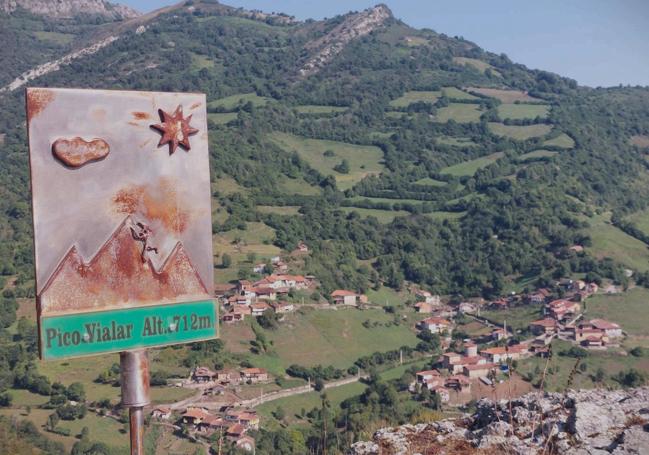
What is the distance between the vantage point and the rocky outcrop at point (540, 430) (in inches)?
186

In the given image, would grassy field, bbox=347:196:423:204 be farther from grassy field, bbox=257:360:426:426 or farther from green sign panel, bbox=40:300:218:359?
green sign panel, bbox=40:300:218:359

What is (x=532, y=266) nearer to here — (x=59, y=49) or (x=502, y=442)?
(x=502, y=442)

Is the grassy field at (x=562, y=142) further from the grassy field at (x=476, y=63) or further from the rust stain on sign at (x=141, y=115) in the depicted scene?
the rust stain on sign at (x=141, y=115)

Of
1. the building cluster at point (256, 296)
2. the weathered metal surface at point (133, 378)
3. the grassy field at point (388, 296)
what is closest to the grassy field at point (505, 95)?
the grassy field at point (388, 296)

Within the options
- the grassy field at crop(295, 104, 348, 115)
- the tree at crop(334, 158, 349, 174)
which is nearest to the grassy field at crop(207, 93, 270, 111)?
the grassy field at crop(295, 104, 348, 115)

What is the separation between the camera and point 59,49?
153 m

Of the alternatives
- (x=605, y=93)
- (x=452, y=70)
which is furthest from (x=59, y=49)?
(x=605, y=93)

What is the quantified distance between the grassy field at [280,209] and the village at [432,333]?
222 inches

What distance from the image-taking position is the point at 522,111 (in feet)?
325

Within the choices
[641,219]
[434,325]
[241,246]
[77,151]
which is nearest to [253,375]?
[434,325]

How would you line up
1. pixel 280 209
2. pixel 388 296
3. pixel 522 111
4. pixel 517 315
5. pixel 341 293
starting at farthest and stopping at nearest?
pixel 522 111
pixel 280 209
pixel 388 296
pixel 517 315
pixel 341 293

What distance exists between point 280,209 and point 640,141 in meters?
47.1

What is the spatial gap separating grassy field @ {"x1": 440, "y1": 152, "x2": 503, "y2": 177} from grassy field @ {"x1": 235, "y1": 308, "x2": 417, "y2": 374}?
3345 centimetres

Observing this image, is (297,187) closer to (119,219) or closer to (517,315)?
(517,315)
